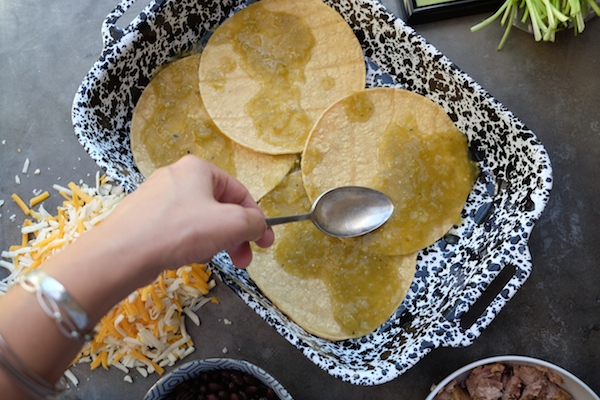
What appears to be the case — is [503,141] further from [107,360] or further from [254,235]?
[107,360]

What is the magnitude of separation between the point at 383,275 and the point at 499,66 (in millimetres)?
966

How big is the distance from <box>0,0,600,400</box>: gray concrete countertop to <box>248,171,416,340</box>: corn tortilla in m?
0.21

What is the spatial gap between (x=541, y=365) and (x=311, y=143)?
3.44 ft

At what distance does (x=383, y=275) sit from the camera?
200 cm

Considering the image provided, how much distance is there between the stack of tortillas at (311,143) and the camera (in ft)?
6.54

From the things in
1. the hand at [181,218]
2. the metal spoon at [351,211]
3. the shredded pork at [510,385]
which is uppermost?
the hand at [181,218]

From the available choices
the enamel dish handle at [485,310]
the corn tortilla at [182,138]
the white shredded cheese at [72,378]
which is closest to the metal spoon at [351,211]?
the corn tortilla at [182,138]

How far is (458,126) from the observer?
2049 mm

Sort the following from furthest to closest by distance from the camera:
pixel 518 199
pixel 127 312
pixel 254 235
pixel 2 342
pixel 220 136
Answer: pixel 220 136 < pixel 127 312 < pixel 518 199 < pixel 254 235 < pixel 2 342

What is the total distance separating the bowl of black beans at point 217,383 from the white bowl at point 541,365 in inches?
20.7

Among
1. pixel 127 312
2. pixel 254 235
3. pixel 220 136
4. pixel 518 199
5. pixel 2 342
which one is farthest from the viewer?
pixel 220 136

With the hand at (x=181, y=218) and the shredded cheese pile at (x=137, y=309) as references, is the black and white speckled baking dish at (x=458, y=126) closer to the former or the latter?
the shredded cheese pile at (x=137, y=309)

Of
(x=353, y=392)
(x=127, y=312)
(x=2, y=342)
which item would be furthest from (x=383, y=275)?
(x=2, y=342)

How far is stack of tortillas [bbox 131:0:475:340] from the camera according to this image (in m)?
1.99
